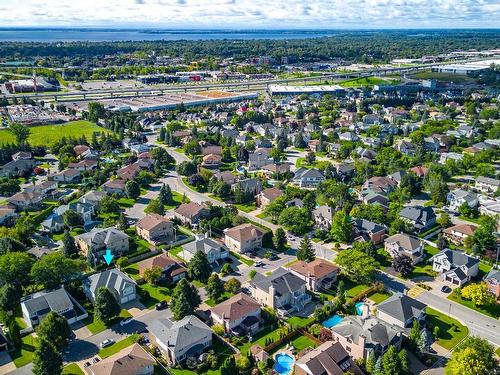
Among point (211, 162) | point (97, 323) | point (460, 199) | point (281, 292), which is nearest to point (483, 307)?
point (281, 292)

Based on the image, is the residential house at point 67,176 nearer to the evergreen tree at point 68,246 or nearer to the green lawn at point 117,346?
the evergreen tree at point 68,246

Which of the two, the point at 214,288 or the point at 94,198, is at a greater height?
the point at 94,198

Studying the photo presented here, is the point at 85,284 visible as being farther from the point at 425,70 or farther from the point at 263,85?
the point at 425,70

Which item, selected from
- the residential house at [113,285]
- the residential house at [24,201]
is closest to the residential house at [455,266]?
the residential house at [113,285]

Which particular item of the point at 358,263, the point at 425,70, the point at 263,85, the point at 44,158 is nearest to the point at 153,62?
the point at 263,85

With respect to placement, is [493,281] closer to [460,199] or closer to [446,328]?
[446,328]

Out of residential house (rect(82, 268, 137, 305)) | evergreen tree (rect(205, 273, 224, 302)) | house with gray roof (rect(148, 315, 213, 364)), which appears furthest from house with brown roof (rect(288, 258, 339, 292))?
residential house (rect(82, 268, 137, 305))

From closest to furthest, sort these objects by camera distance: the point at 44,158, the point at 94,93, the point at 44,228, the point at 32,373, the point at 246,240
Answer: the point at 32,373 < the point at 246,240 < the point at 44,228 < the point at 44,158 < the point at 94,93
